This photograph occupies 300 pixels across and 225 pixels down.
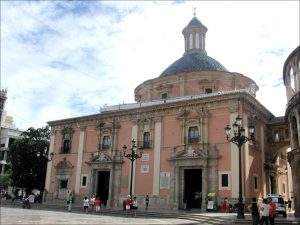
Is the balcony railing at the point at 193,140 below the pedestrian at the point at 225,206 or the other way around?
the other way around

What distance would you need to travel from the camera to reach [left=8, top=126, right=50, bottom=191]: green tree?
36188 mm

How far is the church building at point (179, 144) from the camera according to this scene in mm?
26141

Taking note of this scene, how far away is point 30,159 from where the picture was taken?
3675 cm

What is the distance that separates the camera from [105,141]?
107 ft

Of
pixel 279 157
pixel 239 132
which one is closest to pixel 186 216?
pixel 239 132

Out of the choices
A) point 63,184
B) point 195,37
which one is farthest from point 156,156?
point 195,37

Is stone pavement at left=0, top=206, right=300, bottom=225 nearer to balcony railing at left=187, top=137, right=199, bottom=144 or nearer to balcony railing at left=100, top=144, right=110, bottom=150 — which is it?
balcony railing at left=187, top=137, right=199, bottom=144

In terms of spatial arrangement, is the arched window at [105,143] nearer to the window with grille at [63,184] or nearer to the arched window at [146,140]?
the arched window at [146,140]

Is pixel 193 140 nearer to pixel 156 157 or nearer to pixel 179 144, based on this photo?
pixel 179 144

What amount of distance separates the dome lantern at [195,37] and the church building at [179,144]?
10 cm

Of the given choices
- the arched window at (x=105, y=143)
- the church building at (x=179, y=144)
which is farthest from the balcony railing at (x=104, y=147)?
the church building at (x=179, y=144)

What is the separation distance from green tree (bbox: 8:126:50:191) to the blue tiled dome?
47.6 feet

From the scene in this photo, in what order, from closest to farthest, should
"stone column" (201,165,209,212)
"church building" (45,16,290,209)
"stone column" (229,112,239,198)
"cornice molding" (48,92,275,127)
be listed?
"stone column" (229,112,239,198) → "stone column" (201,165,209,212) → "church building" (45,16,290,209) → "cornice molding" (48,92,275,127)

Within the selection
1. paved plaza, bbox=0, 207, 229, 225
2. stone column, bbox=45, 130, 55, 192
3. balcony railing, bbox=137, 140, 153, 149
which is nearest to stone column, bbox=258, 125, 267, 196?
balcony railing, bbox=137, 140, 153, 149
